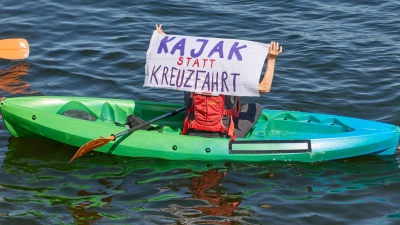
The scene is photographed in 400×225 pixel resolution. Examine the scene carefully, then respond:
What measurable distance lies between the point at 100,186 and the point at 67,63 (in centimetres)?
410

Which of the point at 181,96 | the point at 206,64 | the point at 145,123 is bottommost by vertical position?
the point at 145,123

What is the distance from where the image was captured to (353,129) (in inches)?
296

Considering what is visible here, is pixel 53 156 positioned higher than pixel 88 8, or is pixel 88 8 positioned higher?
pixel 88 8

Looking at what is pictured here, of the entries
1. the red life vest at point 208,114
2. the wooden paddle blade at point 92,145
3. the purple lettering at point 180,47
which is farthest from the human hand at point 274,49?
the wooden paddle blade at point 92,145

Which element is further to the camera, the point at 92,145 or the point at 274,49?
the point at 92,145

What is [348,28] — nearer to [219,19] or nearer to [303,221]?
[219,19]

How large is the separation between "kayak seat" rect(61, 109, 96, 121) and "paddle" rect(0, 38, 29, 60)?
9.95 feet

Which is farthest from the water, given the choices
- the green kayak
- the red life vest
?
the red life vest

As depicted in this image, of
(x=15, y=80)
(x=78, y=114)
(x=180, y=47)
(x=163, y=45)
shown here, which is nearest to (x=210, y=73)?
(x=180, y=47)

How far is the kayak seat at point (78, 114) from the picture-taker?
7734 millimetres

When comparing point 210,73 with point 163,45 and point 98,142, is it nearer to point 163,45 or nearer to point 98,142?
point 163,45

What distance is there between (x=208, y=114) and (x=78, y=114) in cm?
159

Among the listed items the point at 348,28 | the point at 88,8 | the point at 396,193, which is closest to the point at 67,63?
the point at 88,8

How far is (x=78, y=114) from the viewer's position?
7.75 metres
